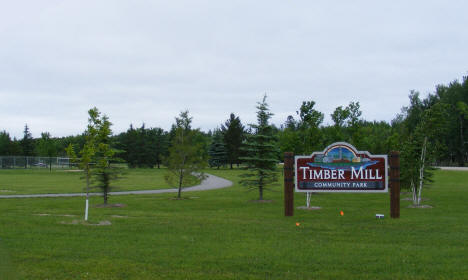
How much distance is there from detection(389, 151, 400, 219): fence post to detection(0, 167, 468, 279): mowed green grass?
0.44 metres

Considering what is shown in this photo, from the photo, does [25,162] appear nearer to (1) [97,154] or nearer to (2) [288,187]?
(1) [97,154]

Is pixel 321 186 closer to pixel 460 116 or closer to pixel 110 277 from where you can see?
pixel 110 277

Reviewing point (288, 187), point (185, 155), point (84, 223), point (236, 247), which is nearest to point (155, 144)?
point (185, 155)

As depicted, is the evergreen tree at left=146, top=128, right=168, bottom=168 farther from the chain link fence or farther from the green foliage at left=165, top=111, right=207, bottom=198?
the green foliage at left=165, top=111, right=207, bottom=198

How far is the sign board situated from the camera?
16125mm

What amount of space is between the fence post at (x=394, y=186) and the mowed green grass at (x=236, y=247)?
44 centimetres

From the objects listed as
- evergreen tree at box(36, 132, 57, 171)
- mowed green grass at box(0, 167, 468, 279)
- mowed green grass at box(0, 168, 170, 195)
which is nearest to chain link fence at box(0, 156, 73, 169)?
evergreen tree at box(36, 132, 57, 171)

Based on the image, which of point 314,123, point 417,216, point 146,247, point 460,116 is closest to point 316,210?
point 417,216

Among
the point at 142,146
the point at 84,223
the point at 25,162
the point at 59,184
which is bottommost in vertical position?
the point at 59,184

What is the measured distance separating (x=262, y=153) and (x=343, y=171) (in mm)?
9404

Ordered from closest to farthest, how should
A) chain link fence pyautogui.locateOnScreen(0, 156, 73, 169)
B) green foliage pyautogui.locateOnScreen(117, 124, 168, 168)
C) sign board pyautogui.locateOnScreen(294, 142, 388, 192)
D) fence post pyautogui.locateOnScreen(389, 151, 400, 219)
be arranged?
fence post pyautogui.locateOnScreen(389, 151, 400, 219)
sign board pyautogui.locateOnScreen(294, 142, 388, 192)
chain link fence pyautogui.locateOnScreen(0, 156, 73, 169)
green foliage pyautogui.locateOnScreen(117, 124, 168, 168)

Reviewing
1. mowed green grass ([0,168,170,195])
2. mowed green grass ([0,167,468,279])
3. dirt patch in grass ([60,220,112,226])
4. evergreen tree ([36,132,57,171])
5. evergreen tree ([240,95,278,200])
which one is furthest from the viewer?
evergreen tree ([36,132,57,171])

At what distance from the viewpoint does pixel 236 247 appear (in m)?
9.77

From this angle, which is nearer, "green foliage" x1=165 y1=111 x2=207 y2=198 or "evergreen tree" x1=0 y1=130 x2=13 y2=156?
"green foliage" x1=165 y1=111 x2=207 y2=198
